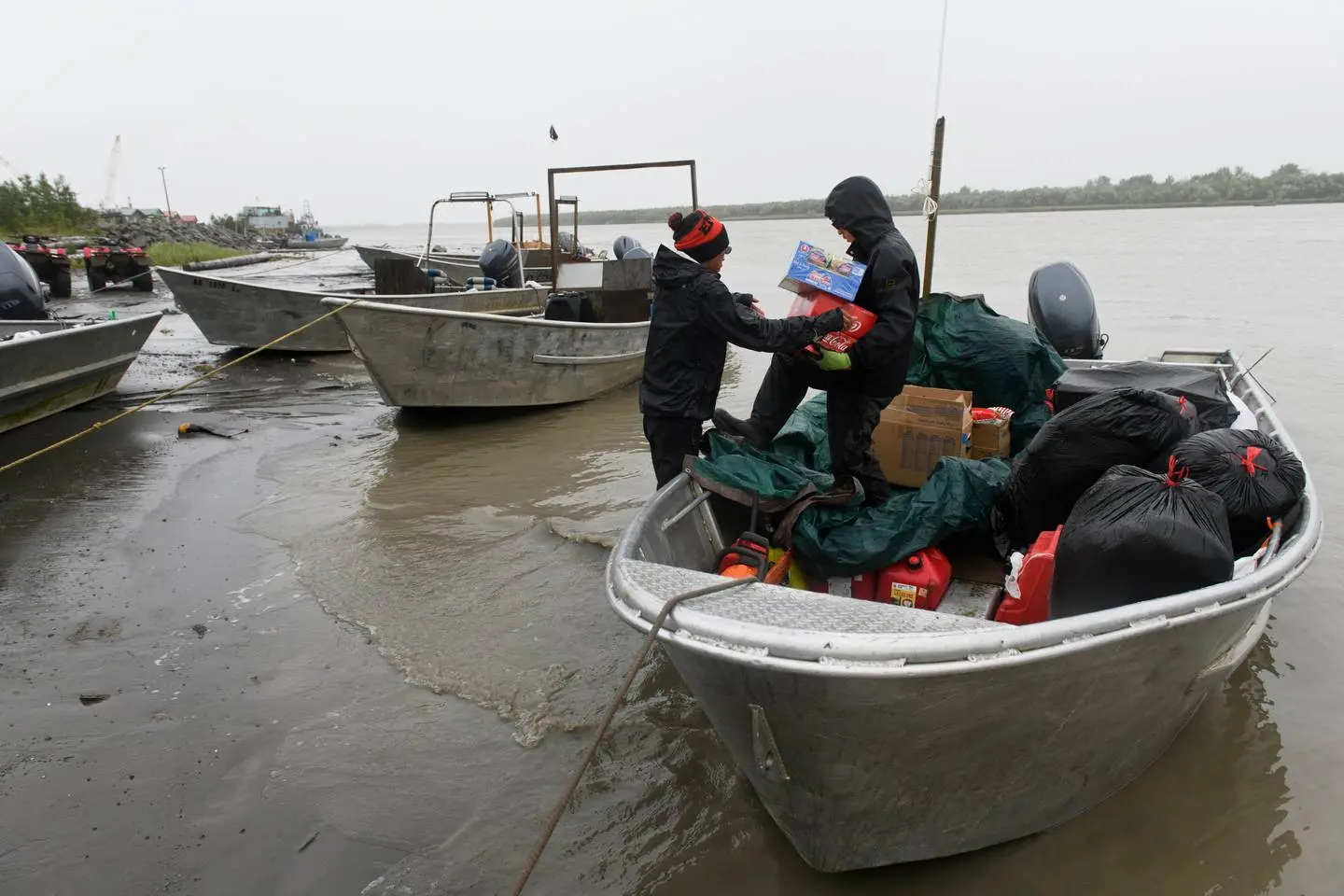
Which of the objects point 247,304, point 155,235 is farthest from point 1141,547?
point 155,235

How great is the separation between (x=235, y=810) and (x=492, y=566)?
2191mm

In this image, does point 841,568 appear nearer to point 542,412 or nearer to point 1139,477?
point 1139,477

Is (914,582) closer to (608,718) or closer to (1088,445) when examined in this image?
(1088,445)

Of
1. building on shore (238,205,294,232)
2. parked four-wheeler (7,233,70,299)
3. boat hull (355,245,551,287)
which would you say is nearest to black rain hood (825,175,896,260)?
boat hull (355,245,551,287)

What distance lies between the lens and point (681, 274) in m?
3.56

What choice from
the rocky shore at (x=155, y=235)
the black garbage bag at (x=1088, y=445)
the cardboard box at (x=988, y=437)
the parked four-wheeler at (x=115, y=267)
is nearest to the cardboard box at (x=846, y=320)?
the black garbage bag at (x=1088, y=445)

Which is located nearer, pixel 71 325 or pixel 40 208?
pixel 71 325

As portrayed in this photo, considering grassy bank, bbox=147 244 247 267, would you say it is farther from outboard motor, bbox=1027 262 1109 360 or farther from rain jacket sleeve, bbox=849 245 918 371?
rain jacket sleeve, bbox=849 245 918 371

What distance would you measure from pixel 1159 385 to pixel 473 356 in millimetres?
5795

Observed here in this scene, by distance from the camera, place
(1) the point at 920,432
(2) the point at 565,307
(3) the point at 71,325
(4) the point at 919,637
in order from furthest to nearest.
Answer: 1. (2) the point at 565,307
2. (3) the point at 71,325
3. (1) the point at 920,432
4. (4) the point at 919,637

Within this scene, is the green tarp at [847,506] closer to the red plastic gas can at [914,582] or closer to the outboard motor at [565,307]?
the red plastic gas can at [914,582]

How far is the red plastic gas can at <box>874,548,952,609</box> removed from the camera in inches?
136

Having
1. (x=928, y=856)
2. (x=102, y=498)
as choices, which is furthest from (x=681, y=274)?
(x=102, y=498)

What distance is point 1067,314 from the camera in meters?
6.57
